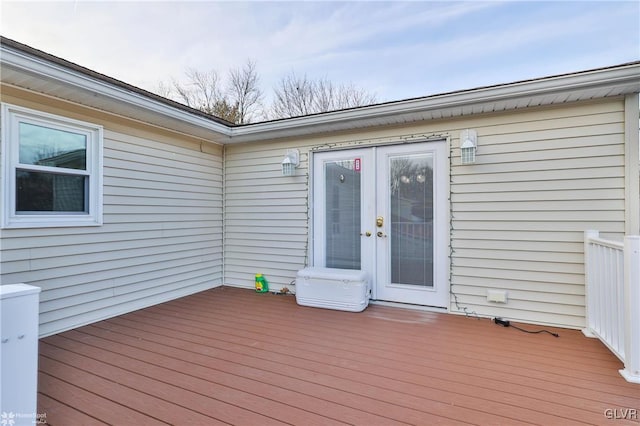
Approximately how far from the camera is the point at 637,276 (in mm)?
2141

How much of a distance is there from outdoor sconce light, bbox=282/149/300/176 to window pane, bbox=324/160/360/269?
0.44 meters

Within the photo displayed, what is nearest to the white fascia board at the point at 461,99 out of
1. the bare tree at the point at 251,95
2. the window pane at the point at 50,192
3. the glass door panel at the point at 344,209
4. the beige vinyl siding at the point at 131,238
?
the glass door panel at the point at 344,209

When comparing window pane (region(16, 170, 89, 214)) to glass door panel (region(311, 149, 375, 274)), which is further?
glass door panel (region(311, 149, 375, 274))

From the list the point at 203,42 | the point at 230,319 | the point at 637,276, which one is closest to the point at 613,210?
the point at 637,276

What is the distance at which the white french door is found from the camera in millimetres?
3787

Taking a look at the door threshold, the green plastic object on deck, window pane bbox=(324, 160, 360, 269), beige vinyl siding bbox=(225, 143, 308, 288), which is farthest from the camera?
the green plastic object on deck

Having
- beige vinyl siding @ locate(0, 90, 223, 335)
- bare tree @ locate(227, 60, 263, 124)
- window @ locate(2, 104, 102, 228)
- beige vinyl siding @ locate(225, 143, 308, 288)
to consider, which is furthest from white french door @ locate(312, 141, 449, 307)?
bare tree @ locate(227, 60, 263, 124)

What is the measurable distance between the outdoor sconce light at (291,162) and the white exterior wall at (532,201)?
1054 mm

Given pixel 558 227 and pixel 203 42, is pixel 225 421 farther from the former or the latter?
pixel 203 42

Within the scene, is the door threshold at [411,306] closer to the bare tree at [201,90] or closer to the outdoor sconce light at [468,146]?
the outdoor sconce light at [468,146]

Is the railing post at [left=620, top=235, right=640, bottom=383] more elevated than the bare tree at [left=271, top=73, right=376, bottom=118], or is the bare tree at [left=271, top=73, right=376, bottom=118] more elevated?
the bare tree at [left=271, top=73, right=376, bottom=118]

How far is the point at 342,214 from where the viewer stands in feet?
14.3

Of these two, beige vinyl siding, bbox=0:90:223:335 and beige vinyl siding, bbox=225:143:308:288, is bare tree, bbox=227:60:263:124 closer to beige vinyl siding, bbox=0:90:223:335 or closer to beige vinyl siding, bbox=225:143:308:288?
beige vinyl siding, bbox=225:143:308:288
